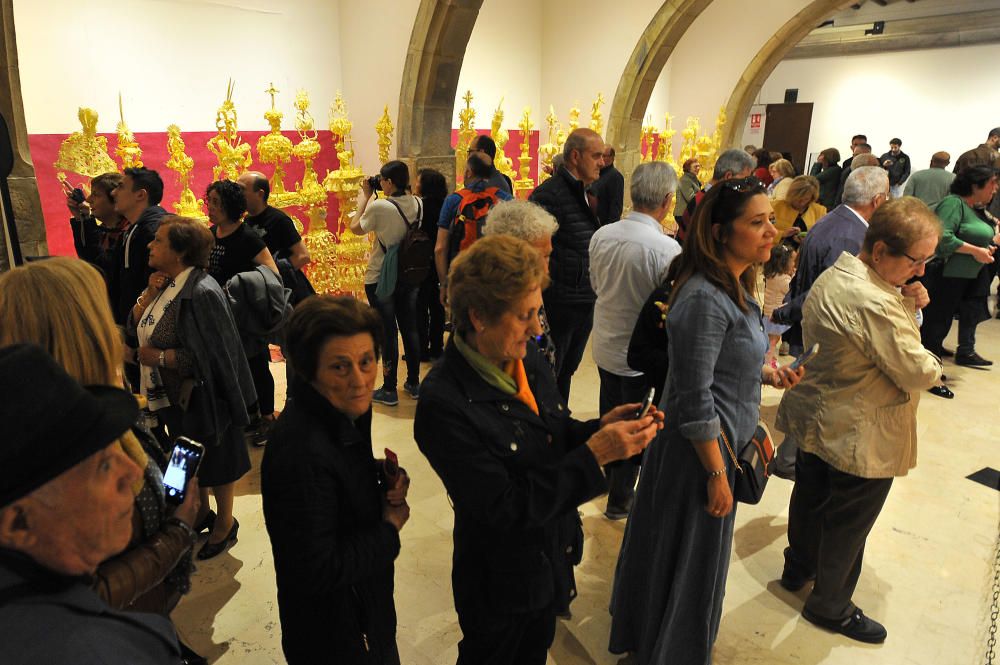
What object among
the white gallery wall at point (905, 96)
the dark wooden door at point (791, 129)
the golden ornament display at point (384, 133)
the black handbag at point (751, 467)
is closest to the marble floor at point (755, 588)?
the black handbag at point (751, 467)

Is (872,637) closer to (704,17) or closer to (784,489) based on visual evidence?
(784,489)

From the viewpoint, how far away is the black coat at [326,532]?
1329mm

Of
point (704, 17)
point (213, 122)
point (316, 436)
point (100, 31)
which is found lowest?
point (316, 436)

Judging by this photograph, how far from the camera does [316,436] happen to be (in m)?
1.37

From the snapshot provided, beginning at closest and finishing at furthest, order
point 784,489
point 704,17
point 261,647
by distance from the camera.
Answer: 1. point 261,647
2. point 784,489
3. point 704,17

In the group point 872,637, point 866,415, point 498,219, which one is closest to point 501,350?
point 498,219

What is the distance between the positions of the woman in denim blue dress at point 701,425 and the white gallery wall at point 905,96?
13.7 meters

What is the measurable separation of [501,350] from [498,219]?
111 centimetres

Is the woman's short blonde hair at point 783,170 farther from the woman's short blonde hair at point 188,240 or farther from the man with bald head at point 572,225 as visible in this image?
the woman's short blonde hair at point 188,240

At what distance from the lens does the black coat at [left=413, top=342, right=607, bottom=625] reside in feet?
4.52

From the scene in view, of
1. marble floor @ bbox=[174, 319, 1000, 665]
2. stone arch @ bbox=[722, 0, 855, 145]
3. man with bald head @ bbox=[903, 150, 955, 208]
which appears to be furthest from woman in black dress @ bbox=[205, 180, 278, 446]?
stone arch @ bbox=[722, 0, 855, 145]

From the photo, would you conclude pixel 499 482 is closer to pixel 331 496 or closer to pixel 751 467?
pixel 331 496

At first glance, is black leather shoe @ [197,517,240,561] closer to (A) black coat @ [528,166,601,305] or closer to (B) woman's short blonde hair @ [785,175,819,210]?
(A) black coat @ [528,166,601,305]

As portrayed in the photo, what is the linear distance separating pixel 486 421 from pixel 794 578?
1987mm
